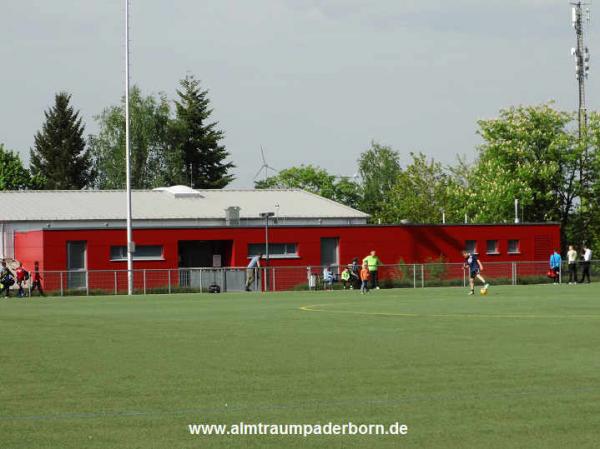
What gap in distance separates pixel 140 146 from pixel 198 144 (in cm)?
587

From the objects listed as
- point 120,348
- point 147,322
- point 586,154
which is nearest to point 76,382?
point 120,348

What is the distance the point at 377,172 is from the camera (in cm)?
14325

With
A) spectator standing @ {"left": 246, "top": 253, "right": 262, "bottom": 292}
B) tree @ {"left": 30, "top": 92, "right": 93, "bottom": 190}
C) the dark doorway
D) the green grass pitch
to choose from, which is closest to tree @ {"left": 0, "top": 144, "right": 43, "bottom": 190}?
tree @ {"left": 30, "top": 92, "right": 93, "bottom": 190}

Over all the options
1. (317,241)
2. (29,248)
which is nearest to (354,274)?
(317,241)

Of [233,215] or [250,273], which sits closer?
[250,273]

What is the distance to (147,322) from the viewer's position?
2659cm

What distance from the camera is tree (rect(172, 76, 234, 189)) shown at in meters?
109

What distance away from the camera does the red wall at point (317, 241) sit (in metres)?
58.1

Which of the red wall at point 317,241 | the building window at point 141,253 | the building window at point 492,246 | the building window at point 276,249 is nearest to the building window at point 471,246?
the red wall at point 317,241

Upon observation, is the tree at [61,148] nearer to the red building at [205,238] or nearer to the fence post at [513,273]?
the red building at [205,238]

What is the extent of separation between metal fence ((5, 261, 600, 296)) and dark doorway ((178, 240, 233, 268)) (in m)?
7.44

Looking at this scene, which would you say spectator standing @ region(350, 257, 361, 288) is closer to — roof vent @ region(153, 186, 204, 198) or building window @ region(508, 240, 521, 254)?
building window @ region(508, 240, 521, 254)

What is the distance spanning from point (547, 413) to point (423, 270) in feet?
151

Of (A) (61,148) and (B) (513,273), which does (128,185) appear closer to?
(B) (513,273)
